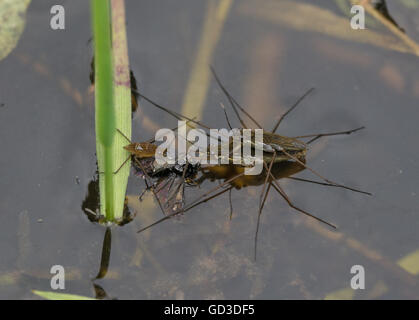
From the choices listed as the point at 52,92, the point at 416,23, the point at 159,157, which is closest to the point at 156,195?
the point at 159,157

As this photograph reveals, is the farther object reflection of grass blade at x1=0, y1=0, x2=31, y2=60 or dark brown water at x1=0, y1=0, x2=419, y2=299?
reflection of grass blade at x1=0, y1=0, x2=31, y2=60

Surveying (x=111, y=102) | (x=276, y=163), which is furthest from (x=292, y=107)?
(x=111, y=102)

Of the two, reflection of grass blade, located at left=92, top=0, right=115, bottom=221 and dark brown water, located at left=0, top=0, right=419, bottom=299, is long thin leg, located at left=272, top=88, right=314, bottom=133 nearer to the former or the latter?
dark brown water, located at left=0, top=0, right=419, bottom=299

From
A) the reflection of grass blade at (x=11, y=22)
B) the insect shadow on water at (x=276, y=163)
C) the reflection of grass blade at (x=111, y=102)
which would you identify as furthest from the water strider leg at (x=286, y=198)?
the reflection of grass blade at (x=11, y=22)

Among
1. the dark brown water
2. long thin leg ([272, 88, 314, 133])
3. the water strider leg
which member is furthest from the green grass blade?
long thin leg ([272, 88, 314, 133])

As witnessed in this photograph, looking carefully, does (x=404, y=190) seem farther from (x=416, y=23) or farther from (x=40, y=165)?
(x=40, y=165)

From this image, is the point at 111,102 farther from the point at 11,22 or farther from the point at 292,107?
the point at 11,22

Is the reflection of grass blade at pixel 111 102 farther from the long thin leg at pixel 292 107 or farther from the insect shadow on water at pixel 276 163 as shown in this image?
the long thin leg at pixel 292 107
